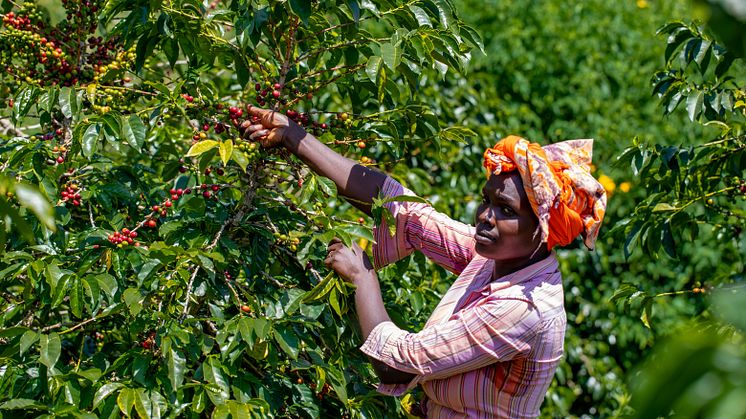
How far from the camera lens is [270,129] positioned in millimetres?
2244

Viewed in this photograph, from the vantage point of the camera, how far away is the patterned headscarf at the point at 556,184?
6.78 ft

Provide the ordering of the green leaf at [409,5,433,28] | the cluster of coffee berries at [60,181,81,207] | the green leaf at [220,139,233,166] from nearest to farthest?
the green leaf at [220,139,233,166]
the green leaf at [409,5,433,28]
the cluster of coffee berries at [60,181,81,207]

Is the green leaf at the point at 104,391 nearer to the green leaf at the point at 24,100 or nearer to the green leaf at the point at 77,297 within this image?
the green leaf at the point at 77,297

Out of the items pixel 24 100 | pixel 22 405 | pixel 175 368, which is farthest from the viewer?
pixel 24 100

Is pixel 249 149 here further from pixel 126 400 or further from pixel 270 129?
pixel 126 400

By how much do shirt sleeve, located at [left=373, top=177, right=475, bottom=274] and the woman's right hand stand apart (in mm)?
278

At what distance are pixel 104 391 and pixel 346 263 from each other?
1.87ft

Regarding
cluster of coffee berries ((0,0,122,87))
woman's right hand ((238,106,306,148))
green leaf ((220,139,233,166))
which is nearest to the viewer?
green leaf ((220,139,233,166))

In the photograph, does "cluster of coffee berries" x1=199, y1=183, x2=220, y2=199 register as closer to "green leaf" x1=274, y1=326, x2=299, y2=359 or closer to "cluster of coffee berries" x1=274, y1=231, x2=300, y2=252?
"cluster of coffee berries" x1=274, y1=231, x2=300, y2=252

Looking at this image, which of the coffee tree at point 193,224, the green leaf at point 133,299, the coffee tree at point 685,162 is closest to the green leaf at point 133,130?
the coffee tree at point 193,224

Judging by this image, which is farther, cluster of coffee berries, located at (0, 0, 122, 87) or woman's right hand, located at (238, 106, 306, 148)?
cluster of coffee berries, located at (0, 0, 122, 87)

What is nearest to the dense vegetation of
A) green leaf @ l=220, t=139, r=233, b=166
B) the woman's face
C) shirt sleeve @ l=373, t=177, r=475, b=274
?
green leaf @ l=220, t=139, r=233, b=166

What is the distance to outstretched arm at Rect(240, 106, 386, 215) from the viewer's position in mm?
2234

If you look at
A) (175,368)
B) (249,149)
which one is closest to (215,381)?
(175,368)
